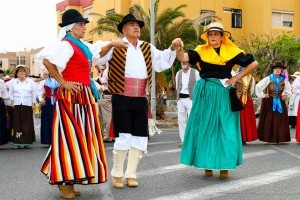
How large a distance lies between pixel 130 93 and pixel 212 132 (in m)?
1.24

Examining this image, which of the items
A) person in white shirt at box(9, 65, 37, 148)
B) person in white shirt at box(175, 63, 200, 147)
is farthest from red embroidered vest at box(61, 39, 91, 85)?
person in white shirt at box(9, 65, 37, 148)

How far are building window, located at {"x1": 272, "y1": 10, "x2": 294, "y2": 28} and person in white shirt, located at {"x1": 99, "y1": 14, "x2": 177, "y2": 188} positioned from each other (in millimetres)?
32855

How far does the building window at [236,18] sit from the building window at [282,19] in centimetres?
237

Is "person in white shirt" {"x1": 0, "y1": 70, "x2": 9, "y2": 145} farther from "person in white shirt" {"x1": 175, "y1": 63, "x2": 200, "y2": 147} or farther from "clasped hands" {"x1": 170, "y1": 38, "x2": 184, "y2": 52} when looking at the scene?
"clasped hands" {"x1": 170, "y1": 38, "x2": 184, "y2": 52}

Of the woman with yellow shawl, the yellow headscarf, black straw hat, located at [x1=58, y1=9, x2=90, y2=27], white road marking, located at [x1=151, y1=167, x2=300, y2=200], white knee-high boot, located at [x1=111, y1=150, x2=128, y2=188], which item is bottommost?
white road marking, located at [x1=151, y1=167, x2=300, y2=200]

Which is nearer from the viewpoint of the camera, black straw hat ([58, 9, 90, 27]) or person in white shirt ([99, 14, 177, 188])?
black straw hat ([58, 9, 90, 27])

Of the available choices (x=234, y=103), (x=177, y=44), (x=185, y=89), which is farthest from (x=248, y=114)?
(x=177, y=44)

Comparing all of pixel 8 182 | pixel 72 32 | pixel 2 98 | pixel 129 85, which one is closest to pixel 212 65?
pixel 129 85

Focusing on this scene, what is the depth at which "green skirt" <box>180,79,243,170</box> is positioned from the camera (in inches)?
260

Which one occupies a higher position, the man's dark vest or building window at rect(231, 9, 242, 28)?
building window at rect(231, 9, 242, 28)

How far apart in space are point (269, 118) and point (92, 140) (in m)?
6.57

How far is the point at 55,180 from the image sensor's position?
5.37 meters

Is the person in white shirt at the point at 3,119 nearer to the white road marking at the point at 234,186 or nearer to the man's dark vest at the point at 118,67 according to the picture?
the man's dark vest at the point at 118,67

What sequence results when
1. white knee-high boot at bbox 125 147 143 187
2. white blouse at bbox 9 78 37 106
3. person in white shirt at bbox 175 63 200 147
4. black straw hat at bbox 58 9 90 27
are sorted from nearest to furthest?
1. black straw hat at bbox 58 9 90 27
2. white knee-high boot at bbox 125 147 143 187
3. person in white shirt at bbox 175 63 200 147
4. white blouse at bbox 9 78 37 106
